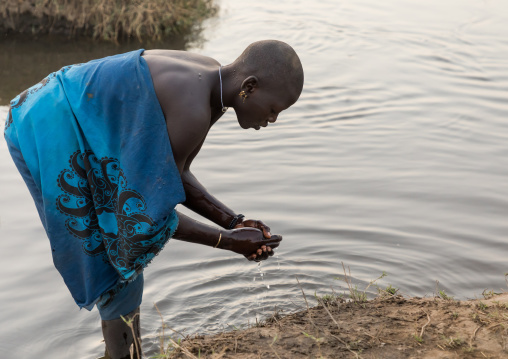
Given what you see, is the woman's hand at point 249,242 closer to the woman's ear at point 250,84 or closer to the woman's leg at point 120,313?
the woman's leg at point 120,313

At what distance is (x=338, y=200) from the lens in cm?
540

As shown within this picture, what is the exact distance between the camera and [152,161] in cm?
270

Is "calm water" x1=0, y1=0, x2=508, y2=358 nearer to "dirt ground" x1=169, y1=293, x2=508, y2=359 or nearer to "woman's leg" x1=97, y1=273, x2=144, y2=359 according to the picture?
"woman's leg" x1=97, y1=273, x2=144, y2=359

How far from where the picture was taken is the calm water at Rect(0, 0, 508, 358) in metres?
4.13

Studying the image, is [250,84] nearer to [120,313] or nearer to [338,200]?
[120,313]

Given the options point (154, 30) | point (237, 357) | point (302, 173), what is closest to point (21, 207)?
point (302, 173)

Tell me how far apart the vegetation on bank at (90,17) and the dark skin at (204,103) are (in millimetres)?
6820

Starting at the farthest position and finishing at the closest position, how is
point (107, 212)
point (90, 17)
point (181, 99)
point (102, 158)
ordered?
point (90, 17) → point (107, 212) → point (102, 158) → point (181, 99)

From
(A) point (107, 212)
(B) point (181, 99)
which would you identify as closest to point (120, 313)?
(A) point (107, 212)

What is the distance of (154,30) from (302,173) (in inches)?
202

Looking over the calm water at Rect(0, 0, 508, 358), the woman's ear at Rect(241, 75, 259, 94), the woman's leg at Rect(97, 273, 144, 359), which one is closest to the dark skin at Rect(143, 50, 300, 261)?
the woman's ear at Rect(241, 75, 259, 94)

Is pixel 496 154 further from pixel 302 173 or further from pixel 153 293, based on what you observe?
pixel 153 293

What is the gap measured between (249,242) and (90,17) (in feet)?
24.1

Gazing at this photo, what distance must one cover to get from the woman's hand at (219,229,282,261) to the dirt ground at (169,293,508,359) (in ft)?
1.32
